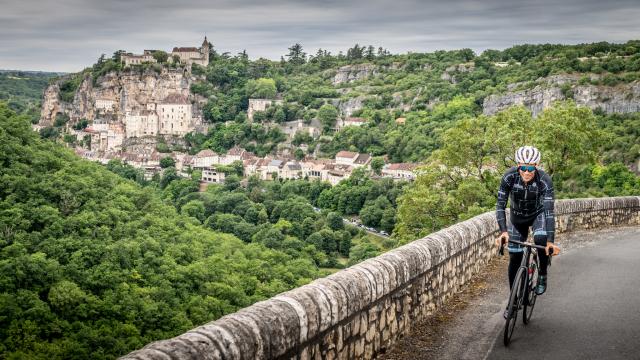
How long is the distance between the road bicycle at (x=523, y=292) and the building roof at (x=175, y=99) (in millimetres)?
173934

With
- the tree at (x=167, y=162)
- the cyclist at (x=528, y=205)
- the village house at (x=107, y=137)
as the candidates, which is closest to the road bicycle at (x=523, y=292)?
the cyclist at (x=528, y=205)

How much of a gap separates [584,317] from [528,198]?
178 cm

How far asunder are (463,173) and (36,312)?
73.8 feet

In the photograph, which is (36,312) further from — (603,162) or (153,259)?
(603,162)

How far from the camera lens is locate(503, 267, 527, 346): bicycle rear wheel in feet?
22.1

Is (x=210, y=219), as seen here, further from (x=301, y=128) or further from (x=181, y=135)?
(x=181, y=135)

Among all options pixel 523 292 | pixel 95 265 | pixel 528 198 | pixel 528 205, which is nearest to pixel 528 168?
pixel 528 198

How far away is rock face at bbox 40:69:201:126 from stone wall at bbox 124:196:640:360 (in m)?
171

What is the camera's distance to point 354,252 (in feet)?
245

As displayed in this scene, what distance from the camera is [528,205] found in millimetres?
7199

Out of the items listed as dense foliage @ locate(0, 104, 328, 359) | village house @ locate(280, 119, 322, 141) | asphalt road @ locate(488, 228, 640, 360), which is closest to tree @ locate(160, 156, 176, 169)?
village house @ locate(280, 119, 322, 141)

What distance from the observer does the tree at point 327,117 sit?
166500 millimetres

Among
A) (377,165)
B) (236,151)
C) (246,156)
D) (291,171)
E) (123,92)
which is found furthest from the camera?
(123,92)

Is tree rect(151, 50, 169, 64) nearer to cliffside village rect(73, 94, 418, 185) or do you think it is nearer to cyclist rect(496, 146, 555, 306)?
cliffside village rect(73, 94, 418, 185)
